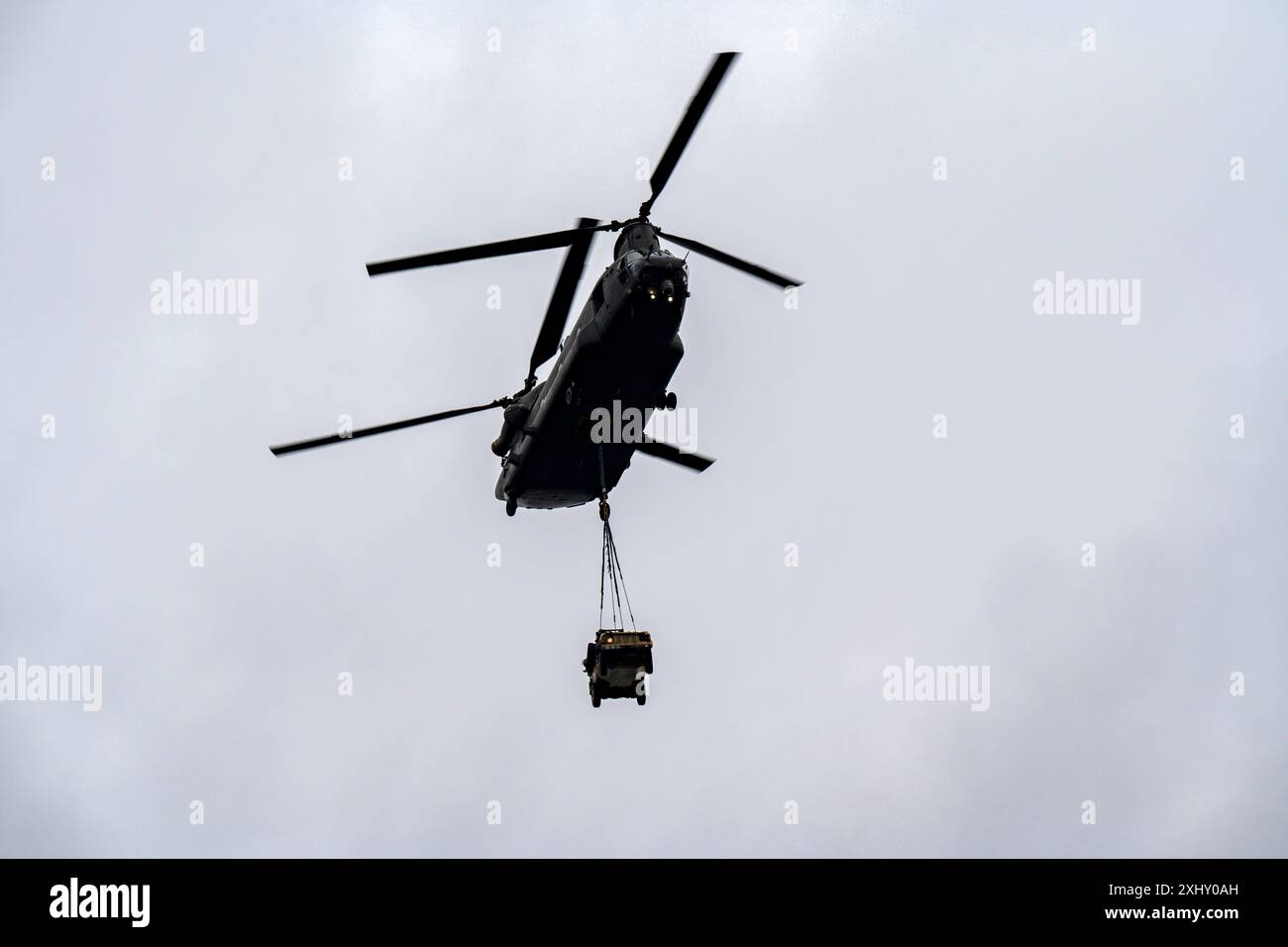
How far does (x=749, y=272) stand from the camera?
2673 cm

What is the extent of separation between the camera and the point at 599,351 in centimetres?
2739

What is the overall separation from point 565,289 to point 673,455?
7364 millimetres

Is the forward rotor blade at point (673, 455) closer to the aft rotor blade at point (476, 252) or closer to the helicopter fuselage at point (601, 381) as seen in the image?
the helicopter fuselage at point (601, 381)

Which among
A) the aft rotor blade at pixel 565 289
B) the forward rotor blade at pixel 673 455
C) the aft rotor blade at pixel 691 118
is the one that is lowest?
the forward rotor blade at pixel 673 455

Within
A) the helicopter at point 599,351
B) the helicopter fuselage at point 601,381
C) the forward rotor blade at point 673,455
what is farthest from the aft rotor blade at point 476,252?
the forward rotor blade at point 673,455

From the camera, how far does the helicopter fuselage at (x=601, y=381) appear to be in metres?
26.3

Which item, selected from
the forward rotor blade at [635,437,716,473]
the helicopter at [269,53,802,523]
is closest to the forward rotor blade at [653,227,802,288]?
the helicopter at [269,53,802,523]

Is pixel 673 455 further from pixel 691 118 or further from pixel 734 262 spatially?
pixel 691 118

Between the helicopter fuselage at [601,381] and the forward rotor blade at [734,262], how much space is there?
483 mm

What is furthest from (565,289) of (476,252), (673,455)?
(673,455)

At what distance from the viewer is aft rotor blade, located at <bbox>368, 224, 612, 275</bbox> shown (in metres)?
23.6
